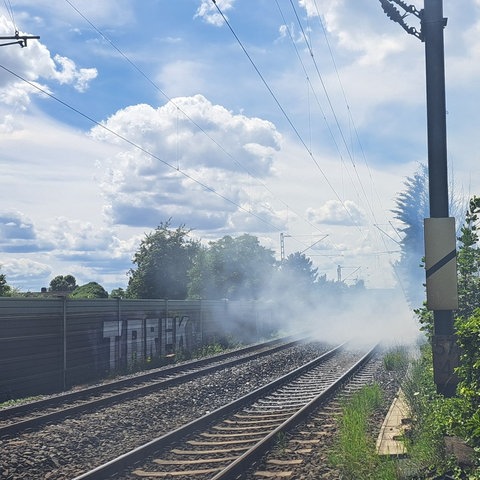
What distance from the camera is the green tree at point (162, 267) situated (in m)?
63.0

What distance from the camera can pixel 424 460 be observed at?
6.98 m

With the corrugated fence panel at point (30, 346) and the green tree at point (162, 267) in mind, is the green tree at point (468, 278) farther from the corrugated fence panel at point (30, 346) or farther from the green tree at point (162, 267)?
the green tree at point (162, 267)

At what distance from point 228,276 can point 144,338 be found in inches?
1762

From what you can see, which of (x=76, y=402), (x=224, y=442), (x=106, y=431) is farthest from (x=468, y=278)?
(x=76, y=402)

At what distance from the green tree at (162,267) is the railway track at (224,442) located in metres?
48.0

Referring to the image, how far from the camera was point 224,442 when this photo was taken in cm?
987

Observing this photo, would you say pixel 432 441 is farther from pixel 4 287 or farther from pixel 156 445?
pixel 4 287

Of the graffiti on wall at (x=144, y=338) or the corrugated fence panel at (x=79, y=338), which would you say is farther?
the graffiti on wall at (x=144, y=338)

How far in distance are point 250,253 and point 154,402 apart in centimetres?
7214

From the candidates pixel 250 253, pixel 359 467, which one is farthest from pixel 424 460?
pixel 250 253

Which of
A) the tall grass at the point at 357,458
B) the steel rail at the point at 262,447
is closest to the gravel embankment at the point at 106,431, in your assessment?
the steel rail at the point at 262,447

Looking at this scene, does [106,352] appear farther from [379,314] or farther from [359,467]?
[379,314]

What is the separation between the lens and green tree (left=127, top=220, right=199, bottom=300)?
207 feet

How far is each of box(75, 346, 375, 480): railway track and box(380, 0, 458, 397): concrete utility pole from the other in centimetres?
249
